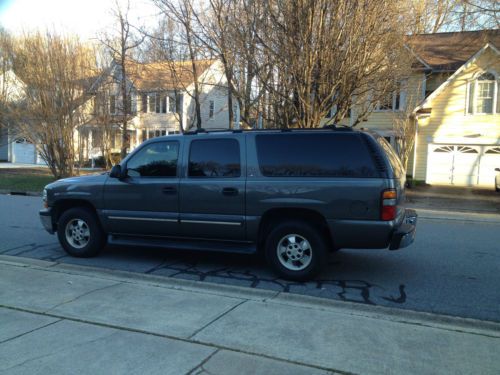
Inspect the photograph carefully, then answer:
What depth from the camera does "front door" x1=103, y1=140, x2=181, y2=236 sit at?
6.62 metres

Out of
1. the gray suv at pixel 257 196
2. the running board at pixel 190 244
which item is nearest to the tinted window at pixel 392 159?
the gray suv at pixel 257 196

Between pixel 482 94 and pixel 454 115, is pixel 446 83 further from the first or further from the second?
pixel 482 94

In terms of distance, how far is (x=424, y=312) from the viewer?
16.0 ft

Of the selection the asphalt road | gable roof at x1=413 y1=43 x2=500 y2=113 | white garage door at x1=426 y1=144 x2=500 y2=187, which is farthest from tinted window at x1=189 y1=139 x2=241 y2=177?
white garage door at x1=426 y1=144 x2=500 y2=187

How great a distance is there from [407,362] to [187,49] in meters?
17.9

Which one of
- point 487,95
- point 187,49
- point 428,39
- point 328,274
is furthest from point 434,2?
point 328,274

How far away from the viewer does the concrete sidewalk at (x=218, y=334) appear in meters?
3.55

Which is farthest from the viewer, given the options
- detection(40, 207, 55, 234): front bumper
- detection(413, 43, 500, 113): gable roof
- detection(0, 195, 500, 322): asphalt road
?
detection(413, 43, 500, 113): gable roof

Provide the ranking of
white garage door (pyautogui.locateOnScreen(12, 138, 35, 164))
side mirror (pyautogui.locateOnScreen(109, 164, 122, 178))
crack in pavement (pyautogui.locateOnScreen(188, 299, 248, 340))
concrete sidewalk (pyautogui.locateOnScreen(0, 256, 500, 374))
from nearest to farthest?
concrete sidewalk (pyautogui.locateOnScreen(0, 256, 500, 374))
crack in pavement (pyautogui.locateOnScreen(188, 299, 248, 340))
side mirror (pyautogui.locateOnScreen(109, 164, 122, 178))
white garage door (pyautogui.locateOnScreen(12, 138, 35, 164))

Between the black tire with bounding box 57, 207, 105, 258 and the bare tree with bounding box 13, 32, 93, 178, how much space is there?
1353 cm

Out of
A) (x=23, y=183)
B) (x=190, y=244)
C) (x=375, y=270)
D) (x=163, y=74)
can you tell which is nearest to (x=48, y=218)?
(x=190, y=244)

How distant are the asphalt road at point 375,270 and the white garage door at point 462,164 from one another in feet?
43.9

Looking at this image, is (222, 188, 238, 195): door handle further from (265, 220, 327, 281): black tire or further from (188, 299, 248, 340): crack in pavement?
(188, 299, 248, 340): crack in pavement

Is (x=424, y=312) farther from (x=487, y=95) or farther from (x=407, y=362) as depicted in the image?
(x=487, y=95)
